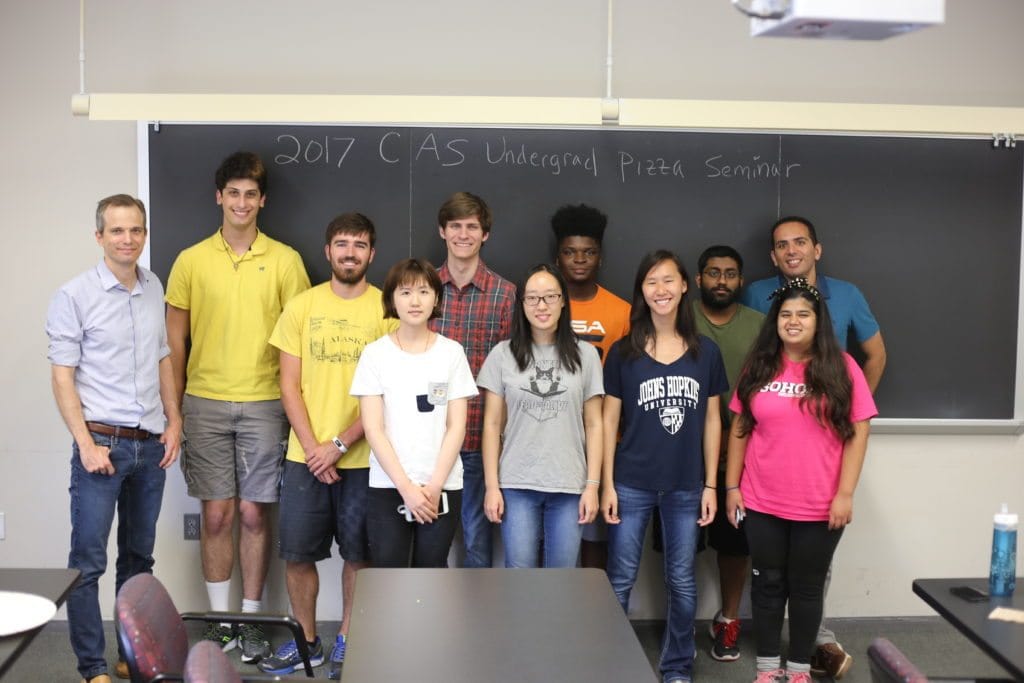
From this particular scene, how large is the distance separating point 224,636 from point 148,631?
1.79 metres

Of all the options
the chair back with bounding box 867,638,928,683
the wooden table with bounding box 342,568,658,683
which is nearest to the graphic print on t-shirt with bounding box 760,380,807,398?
the wooden table with bounding box 342,568,658,683

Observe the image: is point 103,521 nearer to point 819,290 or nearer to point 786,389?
point 786,389

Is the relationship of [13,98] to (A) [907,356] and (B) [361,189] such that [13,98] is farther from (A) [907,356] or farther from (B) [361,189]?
(A) [907,356]

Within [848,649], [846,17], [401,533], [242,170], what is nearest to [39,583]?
[401,533]

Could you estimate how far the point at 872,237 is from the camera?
4086mm

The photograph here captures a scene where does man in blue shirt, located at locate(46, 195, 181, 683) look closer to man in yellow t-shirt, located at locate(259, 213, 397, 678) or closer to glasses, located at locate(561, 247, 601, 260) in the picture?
man in yellow t-shirt, located at locate(259, 213, 397, 678)

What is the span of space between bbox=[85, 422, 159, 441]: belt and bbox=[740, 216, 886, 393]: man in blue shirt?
2.39 meters

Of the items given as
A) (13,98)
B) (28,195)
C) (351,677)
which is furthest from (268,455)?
(351,677)

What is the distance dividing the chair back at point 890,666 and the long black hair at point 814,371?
1265mm

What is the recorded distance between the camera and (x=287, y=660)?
3.77 meters

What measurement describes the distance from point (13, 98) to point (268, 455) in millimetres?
1819

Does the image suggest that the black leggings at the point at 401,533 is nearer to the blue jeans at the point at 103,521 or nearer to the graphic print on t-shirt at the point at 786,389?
the blue jeans at the point at 103,521

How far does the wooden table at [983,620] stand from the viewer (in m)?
2.07

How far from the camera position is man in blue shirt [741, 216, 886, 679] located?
12.7 feet
